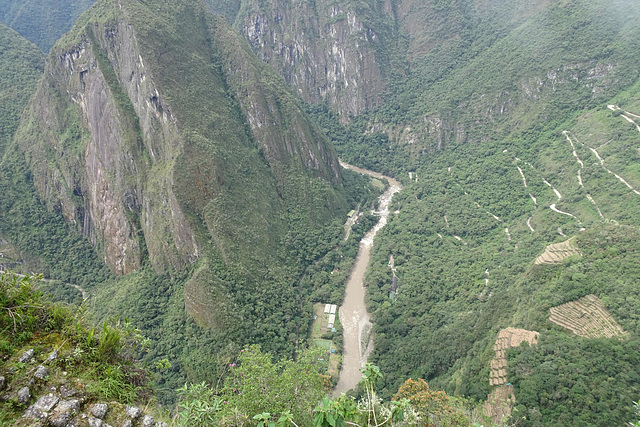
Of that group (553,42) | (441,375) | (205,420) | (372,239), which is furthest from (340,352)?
(553,42)

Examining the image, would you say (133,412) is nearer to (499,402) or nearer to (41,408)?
(41,408)

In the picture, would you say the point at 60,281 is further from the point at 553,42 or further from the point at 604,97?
the point at 553,42

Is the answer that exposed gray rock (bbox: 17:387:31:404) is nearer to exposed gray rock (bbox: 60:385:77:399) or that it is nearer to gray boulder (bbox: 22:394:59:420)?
gray boulder (bbox: 22:394:59:420)

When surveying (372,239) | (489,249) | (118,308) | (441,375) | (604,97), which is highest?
(118,308)

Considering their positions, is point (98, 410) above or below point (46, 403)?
below

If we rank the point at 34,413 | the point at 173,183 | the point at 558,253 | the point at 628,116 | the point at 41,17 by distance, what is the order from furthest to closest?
the point at 41,17 < the point at 628,116 < the point at 173,183 < the point at 558,253 < the point at 34,413

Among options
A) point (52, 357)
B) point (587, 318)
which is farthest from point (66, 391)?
point (587, 318)

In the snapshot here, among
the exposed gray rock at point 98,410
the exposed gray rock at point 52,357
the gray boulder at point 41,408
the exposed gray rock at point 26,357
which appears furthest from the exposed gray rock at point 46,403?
the exposed gray rock at point 26,357
